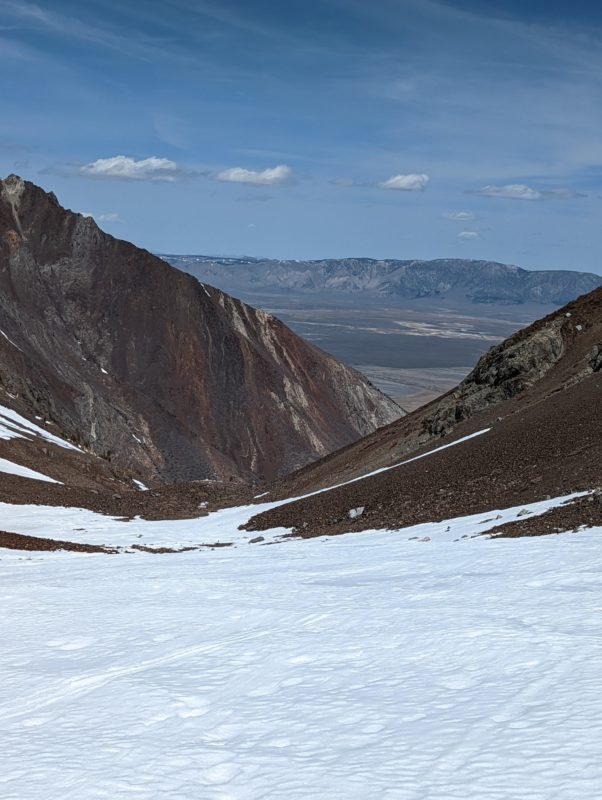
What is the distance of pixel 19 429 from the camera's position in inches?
1756

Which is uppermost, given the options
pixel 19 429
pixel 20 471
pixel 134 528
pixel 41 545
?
pixel 19 429

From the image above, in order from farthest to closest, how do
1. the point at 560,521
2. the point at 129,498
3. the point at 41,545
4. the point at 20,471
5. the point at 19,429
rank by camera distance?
1. the point at 19,429
2. the point at 129,498
3. the point at 20,471
4. the point at 41,545
5. the point at 560,521

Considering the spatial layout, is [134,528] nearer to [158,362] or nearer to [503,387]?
[503,387]

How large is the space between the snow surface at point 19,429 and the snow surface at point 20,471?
3.40m

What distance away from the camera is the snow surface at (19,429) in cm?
4256

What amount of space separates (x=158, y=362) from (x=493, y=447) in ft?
210

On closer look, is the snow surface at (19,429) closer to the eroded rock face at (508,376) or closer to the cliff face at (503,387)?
the cliff face at (503,387)

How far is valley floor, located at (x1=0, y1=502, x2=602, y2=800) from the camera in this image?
250 inches

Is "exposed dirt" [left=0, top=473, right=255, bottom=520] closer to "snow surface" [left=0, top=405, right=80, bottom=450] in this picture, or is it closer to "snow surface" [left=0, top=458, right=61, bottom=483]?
"snow surface" [left=0, top=458, right=61, bottom=483]

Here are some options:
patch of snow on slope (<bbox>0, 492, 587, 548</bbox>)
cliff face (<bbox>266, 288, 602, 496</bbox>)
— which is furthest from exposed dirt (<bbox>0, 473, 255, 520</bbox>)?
cliff face (<bbox>266, 288, 602, 496</bbox>)

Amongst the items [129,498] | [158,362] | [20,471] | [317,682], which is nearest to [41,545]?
[129,498]

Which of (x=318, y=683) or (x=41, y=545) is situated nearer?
(x=318, y=683)

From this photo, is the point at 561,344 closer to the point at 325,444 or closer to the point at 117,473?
the point at 117,473

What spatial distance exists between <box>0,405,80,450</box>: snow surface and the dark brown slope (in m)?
13.1
